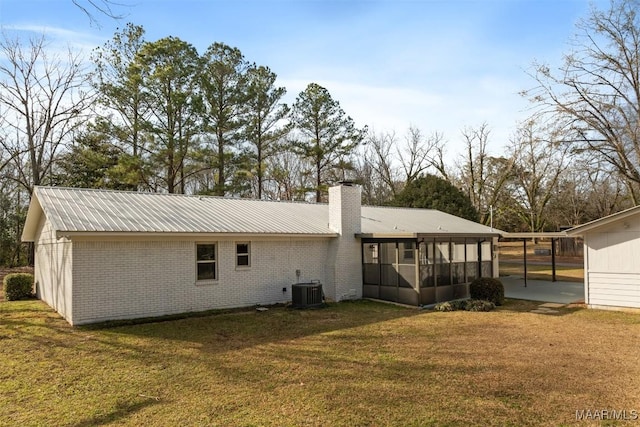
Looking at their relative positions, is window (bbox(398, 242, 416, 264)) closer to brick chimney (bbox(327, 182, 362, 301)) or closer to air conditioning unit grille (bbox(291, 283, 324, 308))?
brick chimney (bbox(327, 182, 362, 301))

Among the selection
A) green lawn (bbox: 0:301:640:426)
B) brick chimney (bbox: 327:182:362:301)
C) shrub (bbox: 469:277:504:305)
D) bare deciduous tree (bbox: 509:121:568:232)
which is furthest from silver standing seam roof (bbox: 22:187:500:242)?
bare deciduous tree (bbox: 509:121:568:232)

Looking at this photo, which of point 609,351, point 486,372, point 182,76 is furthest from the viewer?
point 182,76

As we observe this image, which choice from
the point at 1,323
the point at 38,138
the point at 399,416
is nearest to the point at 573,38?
the point at 399,416

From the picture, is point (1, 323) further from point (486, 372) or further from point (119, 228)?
point (486, 372)

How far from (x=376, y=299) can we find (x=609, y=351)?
7.52 metres

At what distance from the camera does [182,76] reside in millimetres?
24953

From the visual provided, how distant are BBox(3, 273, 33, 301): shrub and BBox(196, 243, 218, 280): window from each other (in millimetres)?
8029

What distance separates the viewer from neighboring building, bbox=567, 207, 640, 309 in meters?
11.8

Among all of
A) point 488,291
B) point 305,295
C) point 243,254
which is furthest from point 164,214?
point 488,291

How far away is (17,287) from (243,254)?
8891mm

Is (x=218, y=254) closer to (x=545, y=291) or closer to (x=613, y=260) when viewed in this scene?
(x=613, y=260)

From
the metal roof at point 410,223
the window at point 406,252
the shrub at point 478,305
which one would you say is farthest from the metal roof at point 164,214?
the shrub at point 478,305

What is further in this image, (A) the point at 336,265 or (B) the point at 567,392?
(A) the point at 336,265

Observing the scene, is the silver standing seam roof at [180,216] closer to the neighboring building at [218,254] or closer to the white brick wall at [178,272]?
the neighboring building at [218,254]
